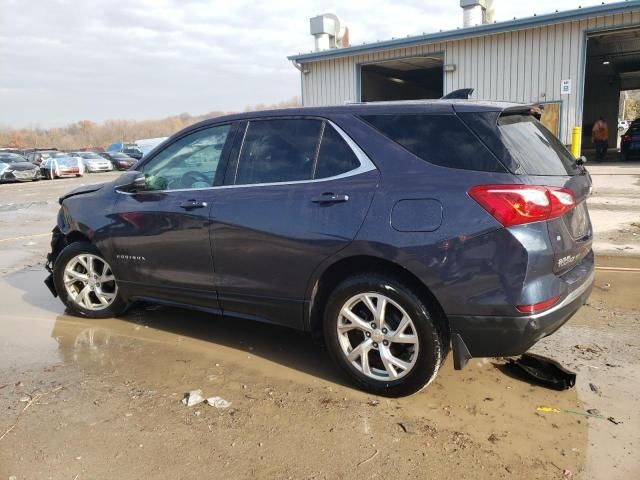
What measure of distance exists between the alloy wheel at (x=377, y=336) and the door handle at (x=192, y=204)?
133cm

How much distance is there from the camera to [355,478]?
104 inches

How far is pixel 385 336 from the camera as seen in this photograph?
330 cm

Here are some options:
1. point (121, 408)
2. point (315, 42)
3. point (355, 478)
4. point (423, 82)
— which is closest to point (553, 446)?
point (355, 478)

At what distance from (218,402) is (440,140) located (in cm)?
208

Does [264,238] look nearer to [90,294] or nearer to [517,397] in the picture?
[517,397]

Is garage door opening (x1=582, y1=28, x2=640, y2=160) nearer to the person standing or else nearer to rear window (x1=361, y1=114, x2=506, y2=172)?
the person standing

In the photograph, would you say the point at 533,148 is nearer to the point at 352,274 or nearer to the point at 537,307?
the point at 537,307

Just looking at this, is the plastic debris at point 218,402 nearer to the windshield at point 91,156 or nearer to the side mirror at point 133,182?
Answer: the side mirror at point 133,182

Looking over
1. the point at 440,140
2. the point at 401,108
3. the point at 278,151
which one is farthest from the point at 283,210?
the point at 440,140

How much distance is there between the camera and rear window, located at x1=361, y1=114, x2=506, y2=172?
120 inches

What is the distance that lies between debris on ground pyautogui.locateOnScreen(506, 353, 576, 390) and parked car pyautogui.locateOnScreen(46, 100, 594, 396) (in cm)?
51

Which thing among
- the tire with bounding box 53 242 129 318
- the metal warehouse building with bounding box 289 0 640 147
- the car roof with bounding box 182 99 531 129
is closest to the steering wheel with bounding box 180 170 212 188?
the car roof with bounding box 182 99 531 129

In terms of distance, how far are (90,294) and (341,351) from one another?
270 centimetres

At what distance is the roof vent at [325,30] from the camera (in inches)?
843
